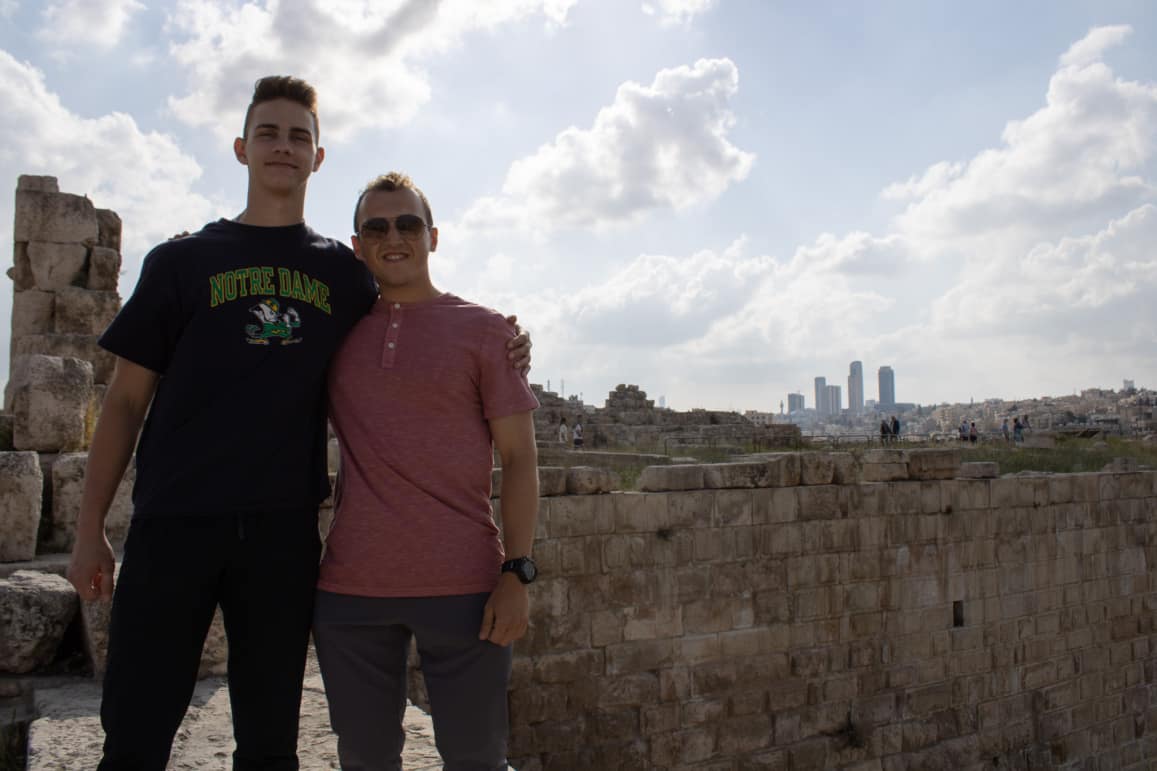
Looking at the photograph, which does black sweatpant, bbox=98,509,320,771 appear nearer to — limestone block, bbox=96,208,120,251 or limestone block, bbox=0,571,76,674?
limestone block, bbox=0,571,76,674

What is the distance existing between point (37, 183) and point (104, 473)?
779 centimetres

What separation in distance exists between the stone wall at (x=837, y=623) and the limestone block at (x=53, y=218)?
18.8 feet

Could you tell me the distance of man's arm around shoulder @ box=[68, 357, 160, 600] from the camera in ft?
8.29

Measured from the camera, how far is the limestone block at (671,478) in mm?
7410

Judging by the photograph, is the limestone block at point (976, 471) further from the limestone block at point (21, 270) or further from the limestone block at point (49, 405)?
the limestone block at point (21, 270)

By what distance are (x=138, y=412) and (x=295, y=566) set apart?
625 millimetres

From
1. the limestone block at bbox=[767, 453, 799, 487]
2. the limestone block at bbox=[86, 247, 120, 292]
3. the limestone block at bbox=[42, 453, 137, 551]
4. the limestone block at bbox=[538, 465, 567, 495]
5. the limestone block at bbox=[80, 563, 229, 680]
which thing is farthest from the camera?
the limestone block at bbox=[86, 247, 120, 292]

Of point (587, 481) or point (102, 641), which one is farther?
point (587, 481)

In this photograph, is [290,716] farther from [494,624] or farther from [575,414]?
[575,414]

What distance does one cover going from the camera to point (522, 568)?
2518 millimetres

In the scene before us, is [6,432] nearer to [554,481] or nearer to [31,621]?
[31,621]

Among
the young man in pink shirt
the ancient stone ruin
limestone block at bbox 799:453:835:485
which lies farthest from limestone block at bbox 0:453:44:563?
limestone block at bbox 799:453:835:485

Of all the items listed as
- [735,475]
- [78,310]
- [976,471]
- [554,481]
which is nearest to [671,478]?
[735,475]

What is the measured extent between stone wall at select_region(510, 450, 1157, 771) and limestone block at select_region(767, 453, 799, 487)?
1 cm
